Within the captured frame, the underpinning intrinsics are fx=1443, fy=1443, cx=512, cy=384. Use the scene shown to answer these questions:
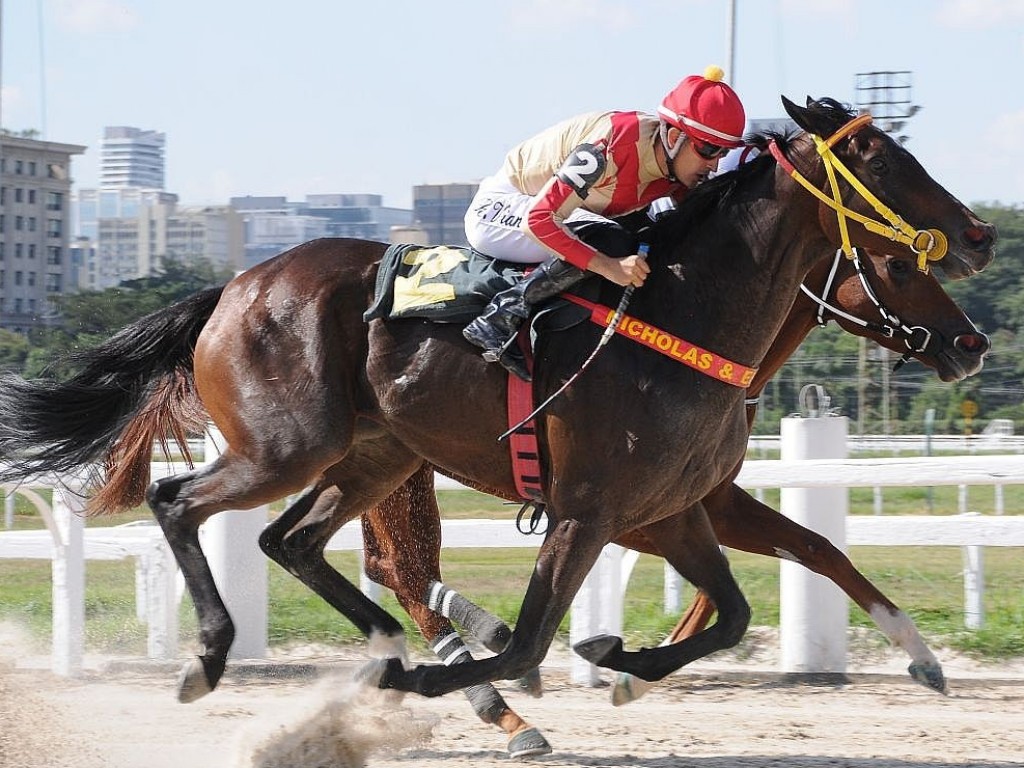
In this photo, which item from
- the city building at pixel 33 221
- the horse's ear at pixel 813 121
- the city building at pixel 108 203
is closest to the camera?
the horse's ear at pixel 813 121

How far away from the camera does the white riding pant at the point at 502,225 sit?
170 inches

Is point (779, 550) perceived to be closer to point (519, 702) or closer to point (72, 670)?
point (519, 702)

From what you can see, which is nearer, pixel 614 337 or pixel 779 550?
pixel 614 337

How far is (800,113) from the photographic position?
13.0 feet

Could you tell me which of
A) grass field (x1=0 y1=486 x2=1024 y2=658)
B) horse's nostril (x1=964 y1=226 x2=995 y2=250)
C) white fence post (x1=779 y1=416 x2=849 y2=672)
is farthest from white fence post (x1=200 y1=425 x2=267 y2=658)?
horse's nostril (x1=964 y1=226 x2=995 y2=250)

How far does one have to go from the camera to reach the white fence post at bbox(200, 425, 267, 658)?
20.1ft

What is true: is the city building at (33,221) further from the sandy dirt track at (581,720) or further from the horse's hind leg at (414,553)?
the horse's hind leg at (414,553)

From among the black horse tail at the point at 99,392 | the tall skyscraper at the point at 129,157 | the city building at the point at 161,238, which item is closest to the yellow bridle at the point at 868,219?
the black horse tail at the point at 99,392

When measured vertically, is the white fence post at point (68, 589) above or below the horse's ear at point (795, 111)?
below

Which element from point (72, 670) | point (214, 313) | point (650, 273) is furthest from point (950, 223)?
point (72, 670)

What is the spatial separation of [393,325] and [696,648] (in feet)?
4.47

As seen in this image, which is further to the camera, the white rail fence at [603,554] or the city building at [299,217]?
the city building at [299,217]

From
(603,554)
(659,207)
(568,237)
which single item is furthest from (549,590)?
(603,554)

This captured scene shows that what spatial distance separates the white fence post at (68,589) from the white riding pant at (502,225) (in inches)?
99.4
